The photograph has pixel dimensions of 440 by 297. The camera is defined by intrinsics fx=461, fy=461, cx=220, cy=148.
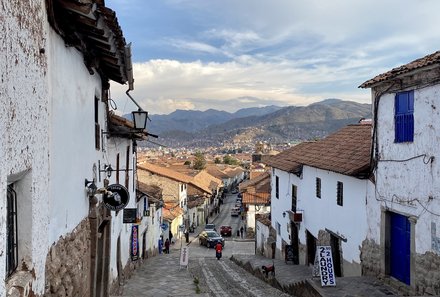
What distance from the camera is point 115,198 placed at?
383 inches

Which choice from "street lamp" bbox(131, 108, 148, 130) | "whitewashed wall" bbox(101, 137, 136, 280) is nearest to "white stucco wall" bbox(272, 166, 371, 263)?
"street lamp" bbox(131, 108, 148, 130)

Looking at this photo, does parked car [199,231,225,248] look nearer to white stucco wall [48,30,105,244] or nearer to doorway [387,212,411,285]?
doorway [387,212,411,285]

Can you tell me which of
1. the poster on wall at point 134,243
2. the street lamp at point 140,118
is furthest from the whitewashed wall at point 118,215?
the street lamp at point 140,118

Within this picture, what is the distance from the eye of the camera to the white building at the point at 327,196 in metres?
14.5

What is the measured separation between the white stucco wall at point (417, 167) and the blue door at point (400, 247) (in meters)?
0.37

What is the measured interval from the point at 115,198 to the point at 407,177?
689 cm

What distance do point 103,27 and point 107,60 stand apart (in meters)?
2.30

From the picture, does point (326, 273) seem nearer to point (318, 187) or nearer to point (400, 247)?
point (400, 247)

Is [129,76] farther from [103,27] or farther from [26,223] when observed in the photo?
[26,223]

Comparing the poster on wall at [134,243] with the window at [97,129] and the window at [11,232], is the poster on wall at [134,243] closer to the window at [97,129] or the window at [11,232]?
the window at [97,129]

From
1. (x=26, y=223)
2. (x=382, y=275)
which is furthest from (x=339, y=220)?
(x=26, y=223)

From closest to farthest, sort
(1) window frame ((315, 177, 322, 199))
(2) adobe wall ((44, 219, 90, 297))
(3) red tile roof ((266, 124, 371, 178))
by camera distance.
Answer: (2) adobe wall ((44, 219, 90, 297))
(3) red tile roof ((266, 124, 371, 178))
(1) window frame ((315, 177, 322, 199))

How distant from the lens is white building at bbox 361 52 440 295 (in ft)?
33.1

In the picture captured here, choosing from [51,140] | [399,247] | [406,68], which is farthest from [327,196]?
[51,140]
